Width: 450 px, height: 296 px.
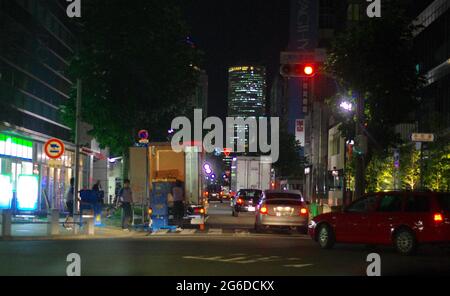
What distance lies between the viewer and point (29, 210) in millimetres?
27391

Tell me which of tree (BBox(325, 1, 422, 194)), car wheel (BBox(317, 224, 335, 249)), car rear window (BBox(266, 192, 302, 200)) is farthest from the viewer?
tree (BBox(325, 1, 422, 194))

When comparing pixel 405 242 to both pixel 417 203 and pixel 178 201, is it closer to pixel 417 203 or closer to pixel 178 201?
pixel 417 203

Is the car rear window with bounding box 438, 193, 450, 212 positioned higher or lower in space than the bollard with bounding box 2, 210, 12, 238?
higher

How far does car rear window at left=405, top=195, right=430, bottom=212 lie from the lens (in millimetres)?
17703

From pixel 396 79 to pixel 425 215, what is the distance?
39.5ft

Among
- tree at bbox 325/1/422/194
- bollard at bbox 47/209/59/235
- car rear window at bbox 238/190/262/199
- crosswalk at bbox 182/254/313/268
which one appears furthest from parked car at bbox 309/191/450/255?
car rear window at bbox 238/190/262/199

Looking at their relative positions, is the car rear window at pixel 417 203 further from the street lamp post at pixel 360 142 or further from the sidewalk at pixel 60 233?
the sidewalk at pixel 60 233

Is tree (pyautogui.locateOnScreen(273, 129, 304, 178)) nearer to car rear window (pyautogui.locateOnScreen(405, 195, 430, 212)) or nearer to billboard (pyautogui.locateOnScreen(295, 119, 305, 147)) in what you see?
billboard (pyautogui.locateOnScreen(295, 119, 305, 147))

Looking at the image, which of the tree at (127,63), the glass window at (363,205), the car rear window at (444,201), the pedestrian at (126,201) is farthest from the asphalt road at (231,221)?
the car rear window at (444,201)

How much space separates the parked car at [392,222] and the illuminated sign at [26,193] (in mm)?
12188

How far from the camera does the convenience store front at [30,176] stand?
2694 centimetres

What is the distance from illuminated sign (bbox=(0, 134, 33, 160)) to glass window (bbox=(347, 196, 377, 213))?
1921cm
